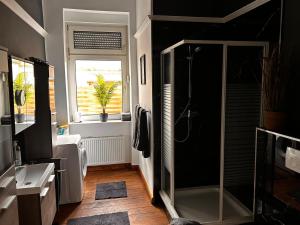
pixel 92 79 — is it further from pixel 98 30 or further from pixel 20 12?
pixel 20 12

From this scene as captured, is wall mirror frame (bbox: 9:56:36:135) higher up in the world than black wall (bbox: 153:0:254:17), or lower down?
lower down

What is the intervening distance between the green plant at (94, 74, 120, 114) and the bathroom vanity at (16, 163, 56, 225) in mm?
1846

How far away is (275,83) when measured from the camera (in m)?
1.90

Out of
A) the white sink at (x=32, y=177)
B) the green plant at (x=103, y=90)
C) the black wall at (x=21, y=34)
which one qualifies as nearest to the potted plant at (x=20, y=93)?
the black wall at (x=21, y=34)

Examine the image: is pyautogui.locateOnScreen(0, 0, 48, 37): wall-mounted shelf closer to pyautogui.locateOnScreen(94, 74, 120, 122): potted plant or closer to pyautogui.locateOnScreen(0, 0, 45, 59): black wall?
pyautogui.locateOnScreen(0, 0, 45, 59): black wall

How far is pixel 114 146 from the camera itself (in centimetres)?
402

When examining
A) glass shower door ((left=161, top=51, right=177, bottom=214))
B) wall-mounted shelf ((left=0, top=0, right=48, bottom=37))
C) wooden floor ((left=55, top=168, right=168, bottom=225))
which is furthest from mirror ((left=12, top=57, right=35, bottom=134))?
glass shower door ((left=161, top=51, right=177, bottom=214))

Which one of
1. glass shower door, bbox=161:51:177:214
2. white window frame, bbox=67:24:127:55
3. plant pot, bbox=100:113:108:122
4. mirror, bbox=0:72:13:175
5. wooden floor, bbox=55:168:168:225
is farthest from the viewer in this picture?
plant pot, bbox=100:113:108:122

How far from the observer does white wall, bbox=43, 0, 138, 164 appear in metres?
3.59

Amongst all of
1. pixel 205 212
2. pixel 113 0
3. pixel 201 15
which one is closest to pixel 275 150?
pixel 205 212

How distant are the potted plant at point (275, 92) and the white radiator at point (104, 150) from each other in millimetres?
2580

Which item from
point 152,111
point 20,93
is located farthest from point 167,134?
point 20,93

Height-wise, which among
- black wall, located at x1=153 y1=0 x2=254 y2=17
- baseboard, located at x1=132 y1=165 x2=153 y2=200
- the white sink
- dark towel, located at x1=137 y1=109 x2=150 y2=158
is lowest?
baseboard, located at x1=132 y1=165 x2=153 y2=200

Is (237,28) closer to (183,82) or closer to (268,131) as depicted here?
(183,82)
